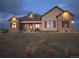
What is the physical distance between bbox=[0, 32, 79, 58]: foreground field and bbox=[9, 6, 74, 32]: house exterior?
70mm

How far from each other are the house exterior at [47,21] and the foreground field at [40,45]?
7 cm

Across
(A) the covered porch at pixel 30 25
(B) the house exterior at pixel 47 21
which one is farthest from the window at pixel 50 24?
(A) the covered porch at pixel 30 25

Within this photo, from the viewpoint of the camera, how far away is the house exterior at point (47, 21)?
2.92 m

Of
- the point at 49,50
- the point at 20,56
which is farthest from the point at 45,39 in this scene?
the point at 20,56

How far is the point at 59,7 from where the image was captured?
2922mm

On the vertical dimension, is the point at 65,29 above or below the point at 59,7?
below

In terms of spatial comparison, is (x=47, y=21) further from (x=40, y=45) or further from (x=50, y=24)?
(x=40, y=45)

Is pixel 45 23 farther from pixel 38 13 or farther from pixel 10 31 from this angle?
pixel 10 31

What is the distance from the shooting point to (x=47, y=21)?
9.62ft

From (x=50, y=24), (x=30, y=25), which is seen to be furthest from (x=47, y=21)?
(x=30, y=25)

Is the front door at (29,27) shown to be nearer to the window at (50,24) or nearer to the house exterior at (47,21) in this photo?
the house exterior at (47,21)

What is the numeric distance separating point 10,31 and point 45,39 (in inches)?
16.0

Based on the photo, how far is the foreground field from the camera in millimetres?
2906

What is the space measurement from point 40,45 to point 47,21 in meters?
0.28
